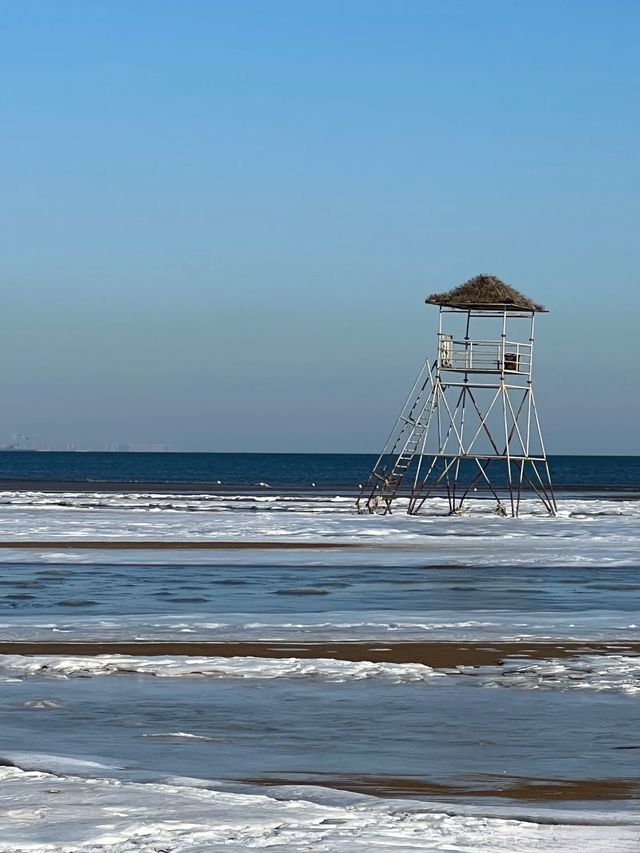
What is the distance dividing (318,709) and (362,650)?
3243 mm

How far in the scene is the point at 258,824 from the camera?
6762mm

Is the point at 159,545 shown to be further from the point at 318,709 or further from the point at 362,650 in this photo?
the point at 318,709

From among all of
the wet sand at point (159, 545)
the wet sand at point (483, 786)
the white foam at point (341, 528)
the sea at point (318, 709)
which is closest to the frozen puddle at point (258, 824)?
the sea at point (318, 709)

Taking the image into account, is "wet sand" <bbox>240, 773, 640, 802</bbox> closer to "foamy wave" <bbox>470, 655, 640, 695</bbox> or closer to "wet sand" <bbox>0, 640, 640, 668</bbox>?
"foamy wave" <bbox>470, 655, 640, 695</bbox>

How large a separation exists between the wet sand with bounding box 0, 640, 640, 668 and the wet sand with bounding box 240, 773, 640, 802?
14.9ft

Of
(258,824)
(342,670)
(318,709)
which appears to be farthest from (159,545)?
(258,824)

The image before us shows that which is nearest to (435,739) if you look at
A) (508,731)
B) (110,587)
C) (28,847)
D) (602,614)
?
(508,731)

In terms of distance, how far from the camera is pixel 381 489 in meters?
46.7

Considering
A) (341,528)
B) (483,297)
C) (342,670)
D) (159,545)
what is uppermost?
(483,297)

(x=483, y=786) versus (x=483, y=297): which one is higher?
(x=483, y=297)

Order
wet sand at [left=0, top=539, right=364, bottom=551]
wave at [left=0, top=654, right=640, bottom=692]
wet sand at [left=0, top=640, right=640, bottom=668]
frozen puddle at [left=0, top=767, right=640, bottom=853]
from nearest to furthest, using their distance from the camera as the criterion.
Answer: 1. frozen puddle at [left=0, top=767, right=640, bottom=853]
2. wave at [left=0, top=654, right=640, bottom=692]
3. wet sand at [left=0, top=640, right=640, bottom=668]
4. wet sand at [left=0, top=539, right=364, bottom=551]

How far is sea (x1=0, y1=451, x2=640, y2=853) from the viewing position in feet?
22.2

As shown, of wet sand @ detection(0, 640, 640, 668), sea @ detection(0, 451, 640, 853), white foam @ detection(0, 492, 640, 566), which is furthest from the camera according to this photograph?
white foam @ detection(0, 492, 640, 566)

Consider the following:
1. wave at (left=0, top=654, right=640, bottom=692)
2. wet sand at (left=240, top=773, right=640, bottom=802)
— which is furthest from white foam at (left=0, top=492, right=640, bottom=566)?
wet sand at (left=240, top=773, right=640, bottom=802)
